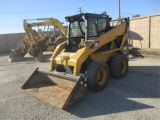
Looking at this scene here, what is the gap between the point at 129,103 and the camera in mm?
5180

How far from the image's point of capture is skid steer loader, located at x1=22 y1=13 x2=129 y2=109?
565 centimetres

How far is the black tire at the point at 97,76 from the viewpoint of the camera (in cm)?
586

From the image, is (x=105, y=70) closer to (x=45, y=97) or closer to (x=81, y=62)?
(x=81, y=62)

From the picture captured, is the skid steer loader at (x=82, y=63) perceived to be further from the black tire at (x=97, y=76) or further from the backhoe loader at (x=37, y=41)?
the backhoe loader at (x=37, y=41)

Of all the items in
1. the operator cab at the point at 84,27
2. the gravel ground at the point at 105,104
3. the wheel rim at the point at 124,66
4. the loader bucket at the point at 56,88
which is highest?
the operator cab at the point at 84,27

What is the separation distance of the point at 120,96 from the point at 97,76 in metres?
0.88

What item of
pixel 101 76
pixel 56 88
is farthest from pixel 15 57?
pixel 101 76

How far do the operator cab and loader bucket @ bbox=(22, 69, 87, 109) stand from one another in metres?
1.44

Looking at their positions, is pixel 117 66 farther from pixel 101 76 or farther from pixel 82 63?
pixel 82 63

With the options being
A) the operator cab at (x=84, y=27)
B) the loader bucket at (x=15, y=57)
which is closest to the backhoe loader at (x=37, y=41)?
the loader bucket at (x=15, y=57)

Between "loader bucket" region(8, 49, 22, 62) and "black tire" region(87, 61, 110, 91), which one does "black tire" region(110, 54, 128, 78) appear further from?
"loader bucket" region(8, 49, 22, 62)

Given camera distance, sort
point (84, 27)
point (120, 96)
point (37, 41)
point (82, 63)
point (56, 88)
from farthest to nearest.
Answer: point (37, 41)
point (84, 27)
point (82, 63)
point (56, 88)
point (120, 96)

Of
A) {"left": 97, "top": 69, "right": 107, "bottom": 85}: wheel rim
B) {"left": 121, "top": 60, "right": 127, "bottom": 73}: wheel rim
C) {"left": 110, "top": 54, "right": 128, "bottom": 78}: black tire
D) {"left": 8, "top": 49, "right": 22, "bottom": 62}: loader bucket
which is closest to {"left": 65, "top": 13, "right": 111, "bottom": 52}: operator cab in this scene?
{"left": 110, "top": 54, "right": 128, "bottom": 78}: black tire

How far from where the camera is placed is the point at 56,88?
6.17m
